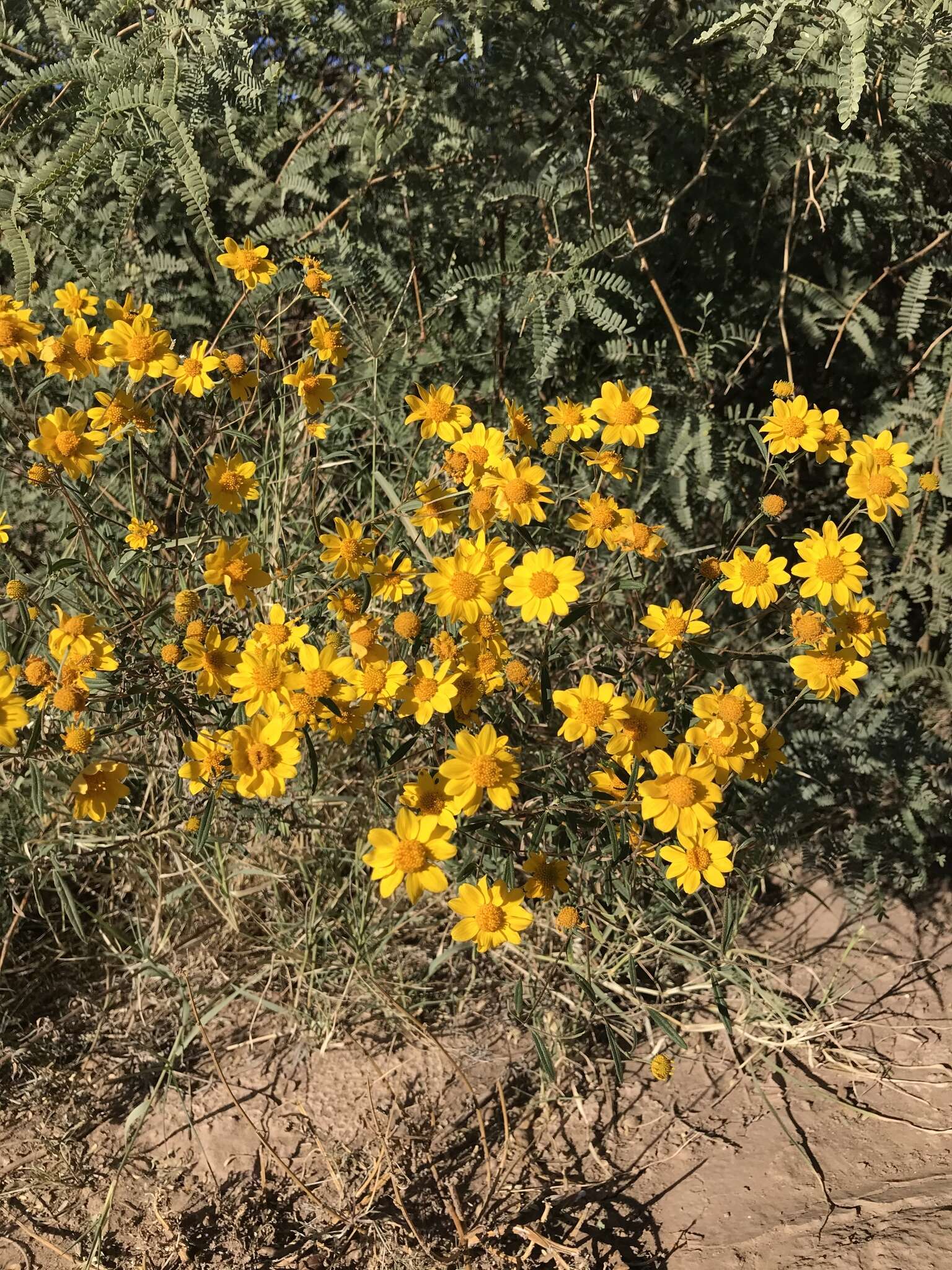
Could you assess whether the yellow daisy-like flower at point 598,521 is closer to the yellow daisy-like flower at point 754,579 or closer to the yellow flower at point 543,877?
the yellow daisy-like flower at point 754,579

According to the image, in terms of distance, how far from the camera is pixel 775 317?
289 cm

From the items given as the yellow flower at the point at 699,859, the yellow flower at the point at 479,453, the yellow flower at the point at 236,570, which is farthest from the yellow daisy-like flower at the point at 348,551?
the yellow flower at the point at 699,859

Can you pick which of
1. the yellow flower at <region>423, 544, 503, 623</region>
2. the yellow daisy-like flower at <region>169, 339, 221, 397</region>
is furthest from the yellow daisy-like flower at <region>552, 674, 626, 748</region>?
the yellow daisy-like flower at <region>169, 339, 221, 397</region>

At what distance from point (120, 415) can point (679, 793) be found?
4.39 ft

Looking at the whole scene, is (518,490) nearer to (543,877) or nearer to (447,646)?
(447,646)

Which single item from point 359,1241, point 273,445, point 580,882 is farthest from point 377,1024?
point 273,445

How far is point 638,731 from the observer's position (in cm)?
162

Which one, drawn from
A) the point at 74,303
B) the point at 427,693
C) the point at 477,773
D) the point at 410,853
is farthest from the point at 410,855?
the point at 74,303

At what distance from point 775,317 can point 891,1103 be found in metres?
2.21

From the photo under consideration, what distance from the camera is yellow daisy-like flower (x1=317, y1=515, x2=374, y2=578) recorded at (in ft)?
5.87

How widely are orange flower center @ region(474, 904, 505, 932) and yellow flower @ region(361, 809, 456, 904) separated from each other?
0.11 meters

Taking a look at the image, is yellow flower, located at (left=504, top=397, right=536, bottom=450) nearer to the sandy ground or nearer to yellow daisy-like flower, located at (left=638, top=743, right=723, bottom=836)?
yellow daisy-like flower, located at (left=638, top=743, right=723, bottom=836)

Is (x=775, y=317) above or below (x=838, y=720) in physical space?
above

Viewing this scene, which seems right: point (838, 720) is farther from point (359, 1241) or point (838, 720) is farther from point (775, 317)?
point (359, 1241)
